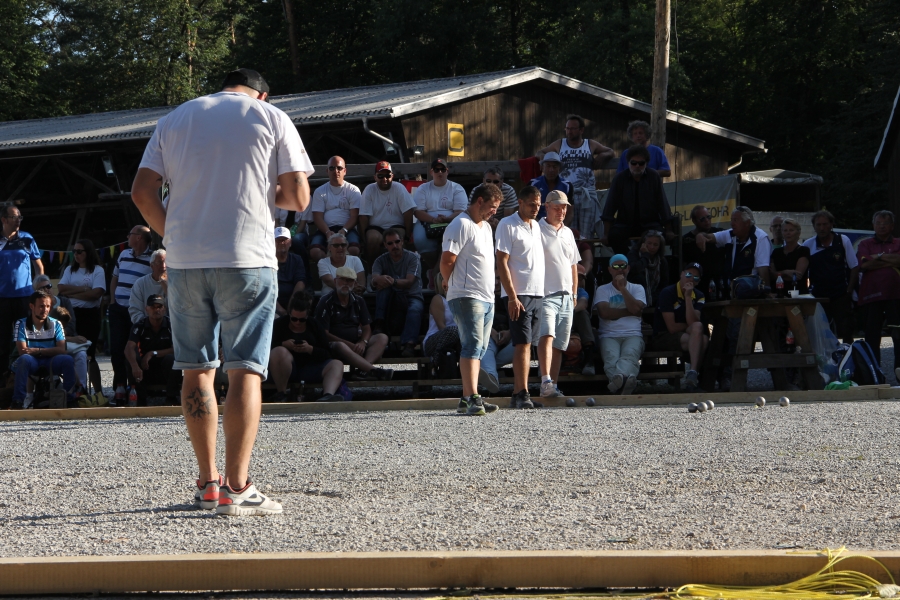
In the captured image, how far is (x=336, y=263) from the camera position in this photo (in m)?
11.8

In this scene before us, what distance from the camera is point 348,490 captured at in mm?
5184

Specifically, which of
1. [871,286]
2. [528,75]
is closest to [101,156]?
[528,75]

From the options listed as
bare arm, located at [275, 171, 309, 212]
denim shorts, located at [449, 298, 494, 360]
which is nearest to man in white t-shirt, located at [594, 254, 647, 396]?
denim shorts, located at [449, 298, 494, 360]

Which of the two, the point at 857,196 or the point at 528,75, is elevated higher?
the point at 528,75

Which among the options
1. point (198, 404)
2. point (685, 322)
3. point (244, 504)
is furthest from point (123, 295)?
point (244, 504)

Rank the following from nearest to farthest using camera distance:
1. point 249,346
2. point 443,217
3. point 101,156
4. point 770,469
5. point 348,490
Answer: point 249,346
point 348,490
point 770,469
point 443,217
point 101,156

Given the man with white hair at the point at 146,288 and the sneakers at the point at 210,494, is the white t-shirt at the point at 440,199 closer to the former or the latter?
the man with white hair at the point at 146,288

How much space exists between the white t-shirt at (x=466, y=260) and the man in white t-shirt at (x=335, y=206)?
3.90 meters

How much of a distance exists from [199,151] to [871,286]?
30.9ft

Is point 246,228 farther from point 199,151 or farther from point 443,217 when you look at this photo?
point 443,217

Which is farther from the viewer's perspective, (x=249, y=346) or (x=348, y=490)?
(x=348, y=490)

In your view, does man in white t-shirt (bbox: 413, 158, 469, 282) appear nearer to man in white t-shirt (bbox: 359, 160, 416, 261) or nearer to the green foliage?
man in white t-shirt (bbox: 359, 160, 416, 261)

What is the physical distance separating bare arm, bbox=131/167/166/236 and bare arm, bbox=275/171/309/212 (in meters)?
0.50

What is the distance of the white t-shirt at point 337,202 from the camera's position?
13078mm
